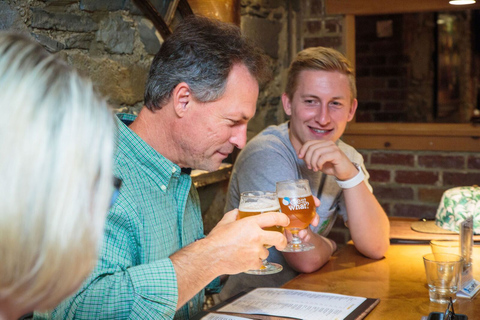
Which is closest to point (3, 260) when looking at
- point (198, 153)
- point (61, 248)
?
point (61, 248)

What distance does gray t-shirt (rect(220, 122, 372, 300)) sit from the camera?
2.10 metres

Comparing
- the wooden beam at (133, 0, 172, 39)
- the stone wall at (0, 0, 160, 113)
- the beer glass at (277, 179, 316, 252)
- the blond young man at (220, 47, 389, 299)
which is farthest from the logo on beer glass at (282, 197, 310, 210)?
the wooden beam at (133, 0, 172, 39)

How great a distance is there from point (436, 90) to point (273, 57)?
9.26ft

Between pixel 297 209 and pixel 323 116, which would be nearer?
pixel 297 209

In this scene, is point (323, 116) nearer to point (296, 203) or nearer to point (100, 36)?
point (296, 203)

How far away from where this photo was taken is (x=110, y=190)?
27.5 inches

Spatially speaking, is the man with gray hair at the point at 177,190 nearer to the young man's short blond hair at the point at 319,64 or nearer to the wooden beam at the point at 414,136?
the young man's short blond hair at the point at 319,64

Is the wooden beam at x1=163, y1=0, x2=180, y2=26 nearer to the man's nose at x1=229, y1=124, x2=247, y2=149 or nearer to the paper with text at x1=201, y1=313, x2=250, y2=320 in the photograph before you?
the man's nose at x1=229, y1=124, x2=247, y2=149

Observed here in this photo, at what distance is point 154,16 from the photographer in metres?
2.35

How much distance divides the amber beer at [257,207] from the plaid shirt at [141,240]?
21 cm

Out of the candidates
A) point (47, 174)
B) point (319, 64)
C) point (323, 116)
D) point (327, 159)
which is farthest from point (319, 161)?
point (47, 174)

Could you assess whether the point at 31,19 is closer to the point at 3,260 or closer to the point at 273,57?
the point at 3,260

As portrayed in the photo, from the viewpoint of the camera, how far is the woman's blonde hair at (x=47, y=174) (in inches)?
23.3

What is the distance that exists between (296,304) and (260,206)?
294mm
